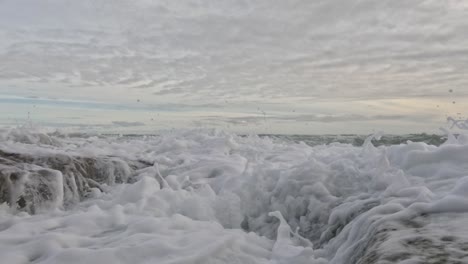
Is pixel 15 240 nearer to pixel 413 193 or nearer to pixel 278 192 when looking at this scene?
pixel 278 192

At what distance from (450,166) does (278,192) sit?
Answer: 87.1 inches

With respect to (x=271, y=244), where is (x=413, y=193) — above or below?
above

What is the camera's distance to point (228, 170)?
26.5 ft

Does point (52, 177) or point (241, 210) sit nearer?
point (241, 210)

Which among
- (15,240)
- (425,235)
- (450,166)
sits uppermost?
(450,166)

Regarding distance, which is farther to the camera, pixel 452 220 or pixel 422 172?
pixel 422 172

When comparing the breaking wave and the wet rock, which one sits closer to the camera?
the breaking wave

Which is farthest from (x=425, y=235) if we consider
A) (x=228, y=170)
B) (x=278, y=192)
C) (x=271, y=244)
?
(x=228, y=170)

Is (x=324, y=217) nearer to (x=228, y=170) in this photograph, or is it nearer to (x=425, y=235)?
(x=425, y=235)

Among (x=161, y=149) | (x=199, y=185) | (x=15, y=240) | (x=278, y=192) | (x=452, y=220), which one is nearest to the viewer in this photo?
(x=452, y=220)

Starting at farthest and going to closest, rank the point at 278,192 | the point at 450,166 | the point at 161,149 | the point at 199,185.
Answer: the point at 161,149, the point at 199,185, the point at 278,192, the point at 450,166

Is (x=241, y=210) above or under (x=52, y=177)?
under

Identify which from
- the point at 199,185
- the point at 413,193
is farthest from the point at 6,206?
the point at 413,193

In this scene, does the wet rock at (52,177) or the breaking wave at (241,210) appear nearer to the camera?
the breaking wave at (241,210)
